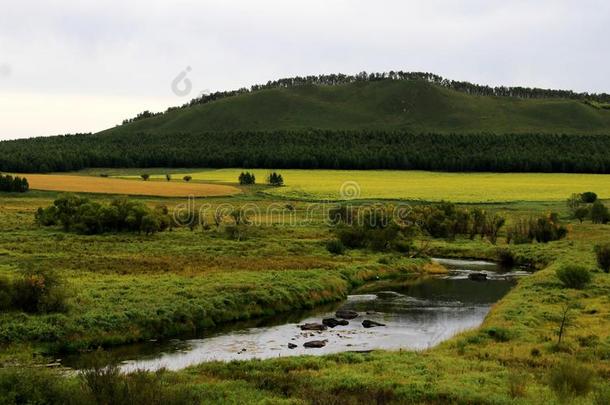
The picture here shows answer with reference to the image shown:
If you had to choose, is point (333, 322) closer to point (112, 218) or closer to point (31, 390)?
point (31, 390)

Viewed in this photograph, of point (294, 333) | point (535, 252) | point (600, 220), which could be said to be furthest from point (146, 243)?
point (600, 220)

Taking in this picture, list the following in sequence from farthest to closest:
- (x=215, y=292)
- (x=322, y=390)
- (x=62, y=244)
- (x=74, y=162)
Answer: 1. (x=74, y=162)
2. (x=62, y=244)
3. (x=215, y=292)
4. (x=322, y=390)

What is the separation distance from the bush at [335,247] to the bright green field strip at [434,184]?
136ft

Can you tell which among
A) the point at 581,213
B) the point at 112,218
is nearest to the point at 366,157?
the point at 581,213

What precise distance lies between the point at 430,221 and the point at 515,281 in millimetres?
25693

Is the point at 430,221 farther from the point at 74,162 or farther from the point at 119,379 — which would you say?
the point at 74,162

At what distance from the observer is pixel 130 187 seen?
380 ft

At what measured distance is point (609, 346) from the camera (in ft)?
95.5

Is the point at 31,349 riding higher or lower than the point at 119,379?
lower

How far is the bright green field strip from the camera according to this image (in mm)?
108188

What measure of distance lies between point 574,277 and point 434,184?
7983 cm

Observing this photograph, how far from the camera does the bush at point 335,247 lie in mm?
62906

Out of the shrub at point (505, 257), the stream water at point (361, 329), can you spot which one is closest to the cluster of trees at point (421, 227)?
the shrub at point (505, 257)

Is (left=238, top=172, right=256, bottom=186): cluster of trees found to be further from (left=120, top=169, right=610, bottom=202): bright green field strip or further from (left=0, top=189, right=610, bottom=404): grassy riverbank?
(left=0, top=189, right=610, bottom=404): grassy riverbank
